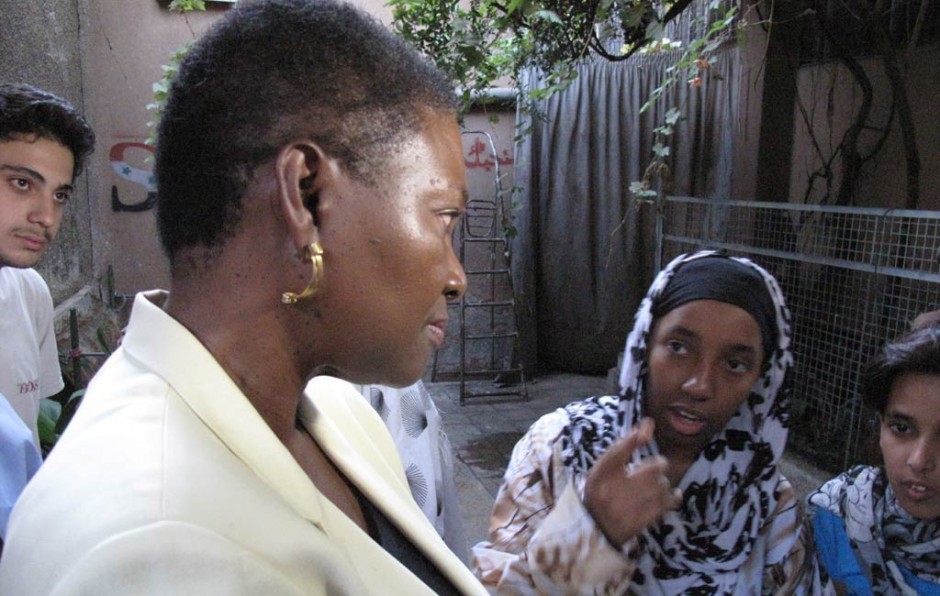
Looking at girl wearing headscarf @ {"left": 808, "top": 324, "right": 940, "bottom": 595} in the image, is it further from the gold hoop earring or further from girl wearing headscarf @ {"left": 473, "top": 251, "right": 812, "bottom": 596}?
the gold hoop earring

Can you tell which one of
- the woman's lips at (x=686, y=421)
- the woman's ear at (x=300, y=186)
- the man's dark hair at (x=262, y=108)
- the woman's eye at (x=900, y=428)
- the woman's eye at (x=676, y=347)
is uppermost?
the man's dark hair at (x=262, y=108)

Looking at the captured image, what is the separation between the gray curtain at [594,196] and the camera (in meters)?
6.77

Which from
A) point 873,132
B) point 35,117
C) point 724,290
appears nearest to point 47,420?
point 35,117

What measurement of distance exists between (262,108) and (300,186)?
0.30ft

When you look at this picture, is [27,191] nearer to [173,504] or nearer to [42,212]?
[42,212]

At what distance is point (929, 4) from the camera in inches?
173

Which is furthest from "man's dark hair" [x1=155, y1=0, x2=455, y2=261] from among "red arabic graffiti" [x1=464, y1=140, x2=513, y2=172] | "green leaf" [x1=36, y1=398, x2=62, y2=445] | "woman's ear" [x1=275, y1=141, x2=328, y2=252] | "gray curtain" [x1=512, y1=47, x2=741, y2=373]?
"red arabic graffiti" [x1=464, y1=140, x2=513, y2=172]

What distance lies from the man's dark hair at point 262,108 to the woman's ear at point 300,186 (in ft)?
0.05

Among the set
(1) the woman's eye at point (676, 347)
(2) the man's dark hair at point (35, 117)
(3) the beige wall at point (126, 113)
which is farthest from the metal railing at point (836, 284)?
(3) the beige wall at point (126, 113)

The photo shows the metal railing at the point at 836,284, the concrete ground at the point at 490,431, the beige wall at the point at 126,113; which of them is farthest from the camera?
the beige wall at the point at 126,113

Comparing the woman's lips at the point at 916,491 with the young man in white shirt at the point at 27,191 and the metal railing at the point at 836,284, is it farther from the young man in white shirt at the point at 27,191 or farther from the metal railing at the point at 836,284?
the young man in white shirt at the point at 27,191

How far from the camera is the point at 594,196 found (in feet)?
23.0

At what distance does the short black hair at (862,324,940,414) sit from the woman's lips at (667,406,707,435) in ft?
1.96

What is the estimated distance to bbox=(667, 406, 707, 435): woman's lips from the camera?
57.8 inches
